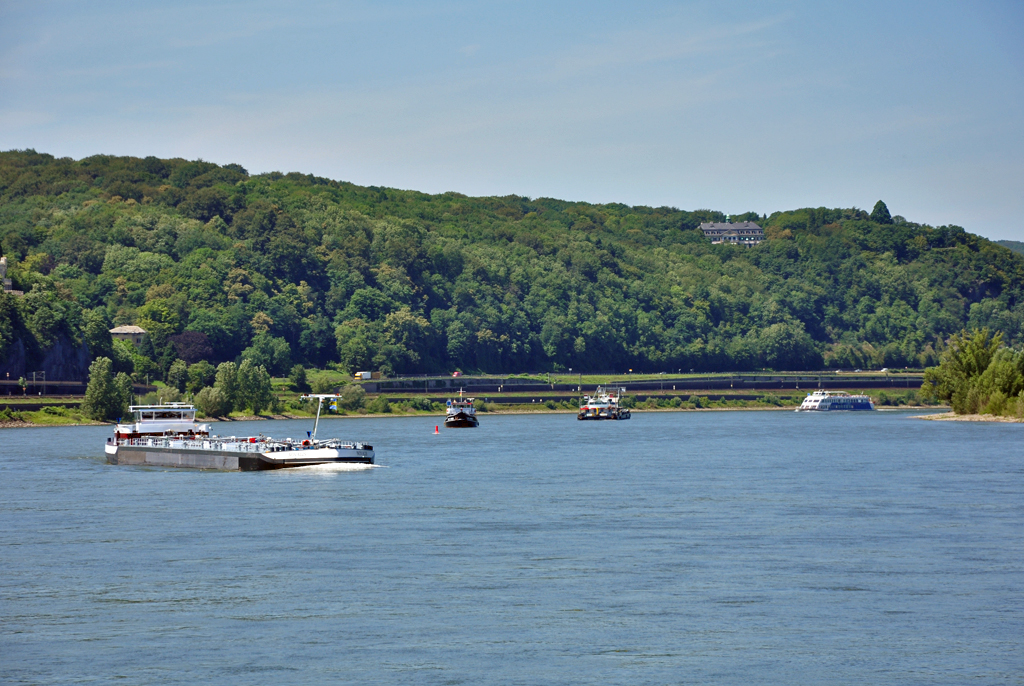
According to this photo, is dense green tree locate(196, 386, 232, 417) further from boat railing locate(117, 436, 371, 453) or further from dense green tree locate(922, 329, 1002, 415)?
dense green tree locate(922, 329, 1002, 415)

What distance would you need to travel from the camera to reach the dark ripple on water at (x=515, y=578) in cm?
3759

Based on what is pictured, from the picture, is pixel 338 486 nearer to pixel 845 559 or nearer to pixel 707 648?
pixel 845 559

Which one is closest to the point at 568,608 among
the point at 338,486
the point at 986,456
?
the point at 338,486

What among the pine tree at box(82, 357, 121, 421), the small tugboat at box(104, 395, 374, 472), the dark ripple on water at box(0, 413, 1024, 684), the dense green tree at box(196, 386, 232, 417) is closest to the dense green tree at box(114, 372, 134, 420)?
the pine tree at box(82, 357, 121, 421)

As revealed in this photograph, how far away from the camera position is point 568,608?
4472 cm

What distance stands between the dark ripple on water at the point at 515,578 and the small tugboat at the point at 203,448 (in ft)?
11.3

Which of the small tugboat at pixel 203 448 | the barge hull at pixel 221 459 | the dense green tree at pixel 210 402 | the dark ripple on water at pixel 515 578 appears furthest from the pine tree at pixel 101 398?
the dark ripple on water at pixel 515 578

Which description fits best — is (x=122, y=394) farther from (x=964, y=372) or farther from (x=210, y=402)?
(x=964, y=372)

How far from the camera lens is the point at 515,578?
50.1 meters

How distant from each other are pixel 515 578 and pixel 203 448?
62.0 meters

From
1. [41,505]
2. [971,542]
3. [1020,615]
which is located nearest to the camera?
[1020,615]

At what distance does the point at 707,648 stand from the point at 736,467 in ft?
213

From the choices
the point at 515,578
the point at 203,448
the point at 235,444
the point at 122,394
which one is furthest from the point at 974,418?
the point at 515,578

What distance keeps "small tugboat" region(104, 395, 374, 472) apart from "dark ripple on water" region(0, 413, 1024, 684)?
3.43 metres
